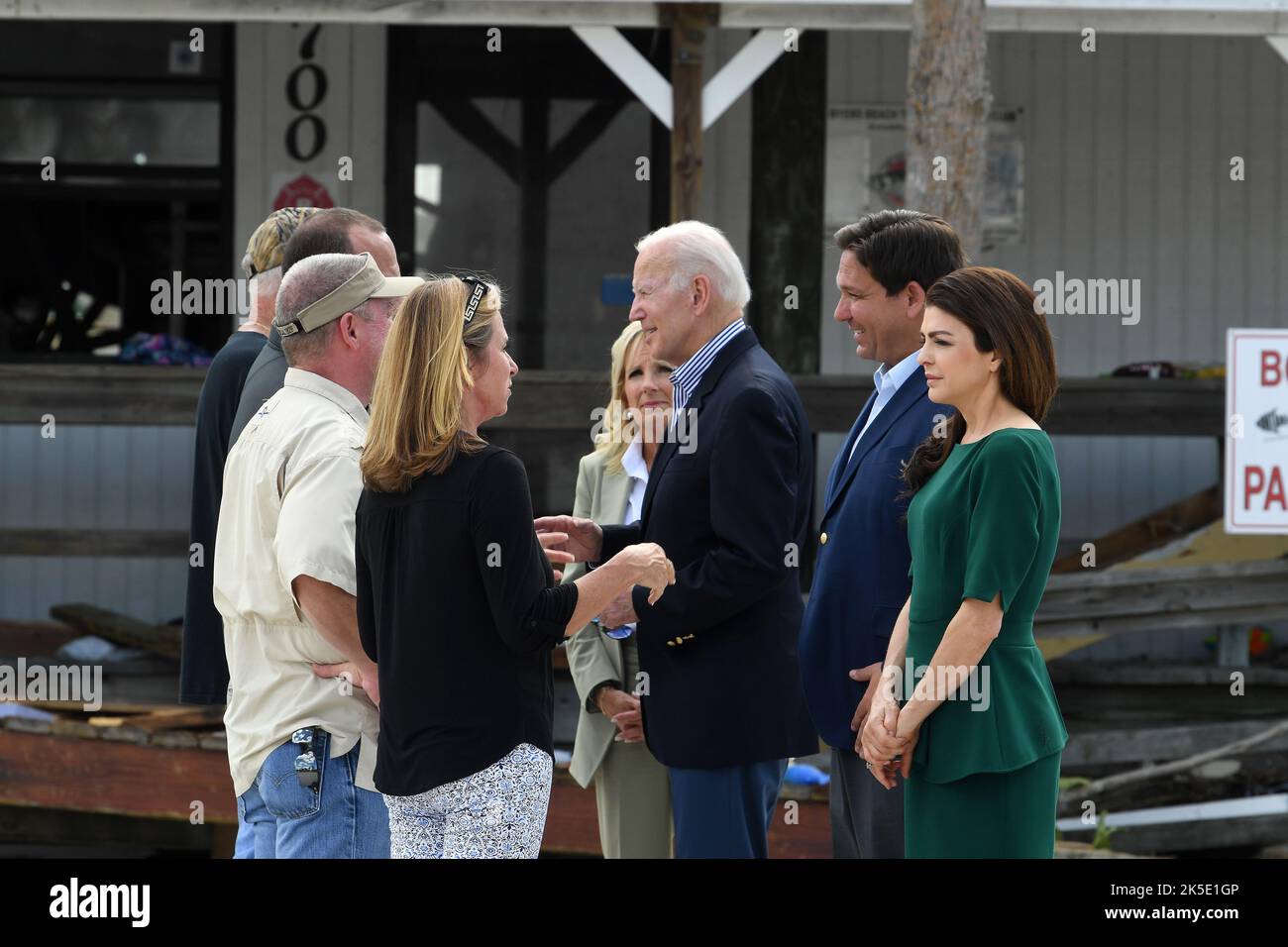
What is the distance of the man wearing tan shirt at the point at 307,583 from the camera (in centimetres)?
319

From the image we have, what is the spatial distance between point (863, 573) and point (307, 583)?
4.04 feet

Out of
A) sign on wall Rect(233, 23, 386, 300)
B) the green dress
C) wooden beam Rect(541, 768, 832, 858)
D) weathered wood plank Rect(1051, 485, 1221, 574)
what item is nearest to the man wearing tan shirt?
the green dress

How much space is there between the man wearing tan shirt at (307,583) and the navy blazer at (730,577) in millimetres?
778

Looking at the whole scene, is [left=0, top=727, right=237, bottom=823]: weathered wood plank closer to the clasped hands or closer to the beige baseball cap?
the beige baseball cap

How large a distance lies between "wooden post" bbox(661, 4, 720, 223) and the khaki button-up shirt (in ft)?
14.7

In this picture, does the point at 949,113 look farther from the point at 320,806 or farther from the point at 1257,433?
the point at 320,806

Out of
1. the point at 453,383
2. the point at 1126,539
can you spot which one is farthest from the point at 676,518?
the point at 1126,539

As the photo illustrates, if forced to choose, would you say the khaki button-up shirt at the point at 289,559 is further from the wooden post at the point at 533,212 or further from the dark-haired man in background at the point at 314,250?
the wooden post at the point at 533,212

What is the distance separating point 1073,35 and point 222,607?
28.1ft

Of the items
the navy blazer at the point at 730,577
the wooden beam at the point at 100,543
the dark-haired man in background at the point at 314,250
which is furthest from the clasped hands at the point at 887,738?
the wooden beam at the point at 100,543

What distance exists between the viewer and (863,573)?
3.56 meters

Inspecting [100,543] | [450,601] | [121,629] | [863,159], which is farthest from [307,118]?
[450,601]

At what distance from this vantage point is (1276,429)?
20.7 feet

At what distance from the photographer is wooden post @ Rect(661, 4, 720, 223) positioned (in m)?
7.59
